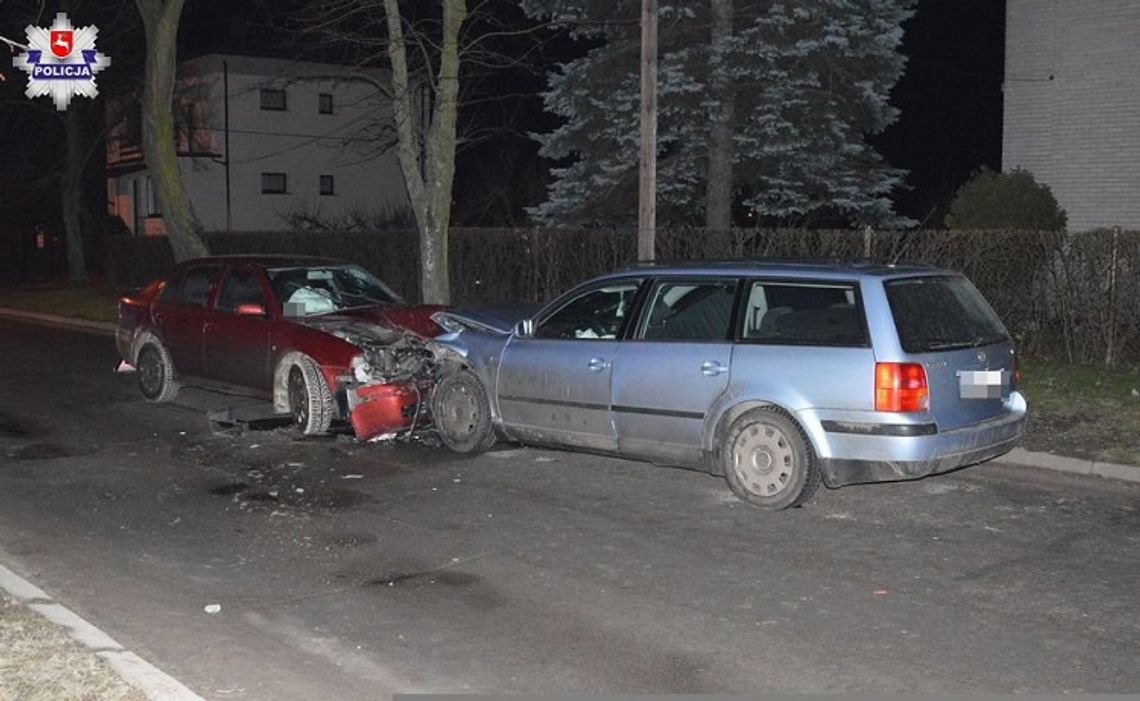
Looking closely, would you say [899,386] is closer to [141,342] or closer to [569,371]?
[569,371]

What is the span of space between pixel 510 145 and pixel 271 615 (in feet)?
135

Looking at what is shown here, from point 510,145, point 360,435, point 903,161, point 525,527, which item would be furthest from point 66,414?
point 903,161

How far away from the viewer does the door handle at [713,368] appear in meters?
7.96

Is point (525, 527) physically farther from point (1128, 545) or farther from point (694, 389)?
point (1128, 545)

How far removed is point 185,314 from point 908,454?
26.8 ft

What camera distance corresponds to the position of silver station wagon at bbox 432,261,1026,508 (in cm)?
739

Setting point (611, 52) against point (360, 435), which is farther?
point (611, 52)

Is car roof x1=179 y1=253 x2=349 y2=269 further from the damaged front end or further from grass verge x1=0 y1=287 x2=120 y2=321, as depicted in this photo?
grass verge x1=0 y1=287 x2=120 y2=321

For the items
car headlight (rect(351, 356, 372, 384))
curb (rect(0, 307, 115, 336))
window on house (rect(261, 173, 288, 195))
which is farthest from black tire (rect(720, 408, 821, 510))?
window on house (rect(261, 173, 288, 195))

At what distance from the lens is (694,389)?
26.6ft

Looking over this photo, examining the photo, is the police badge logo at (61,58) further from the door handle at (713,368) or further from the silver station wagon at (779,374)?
the door handle at (713,368)

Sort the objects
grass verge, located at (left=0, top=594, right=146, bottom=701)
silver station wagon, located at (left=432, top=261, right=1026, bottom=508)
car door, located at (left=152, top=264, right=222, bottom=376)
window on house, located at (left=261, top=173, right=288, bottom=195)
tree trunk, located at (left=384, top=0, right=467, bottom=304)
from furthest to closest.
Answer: window on house, located at (left=261, top=173, right=288, bottom=195), tree trunk, located at (left=384, top=0, right=467, bottom=304), car door, located at (left=152, top=264, right=222, bottom=376), silver station wagon, located at (left=432, top=261, right=1026, bottom=508), grass verge, located at (left=0, top=594, right=146, bottom=701)

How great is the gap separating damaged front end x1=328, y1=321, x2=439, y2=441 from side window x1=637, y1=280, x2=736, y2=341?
255 cm

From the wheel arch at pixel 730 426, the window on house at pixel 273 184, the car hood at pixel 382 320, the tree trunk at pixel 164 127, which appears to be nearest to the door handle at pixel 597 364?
the wheel arch at pixel 730 426
